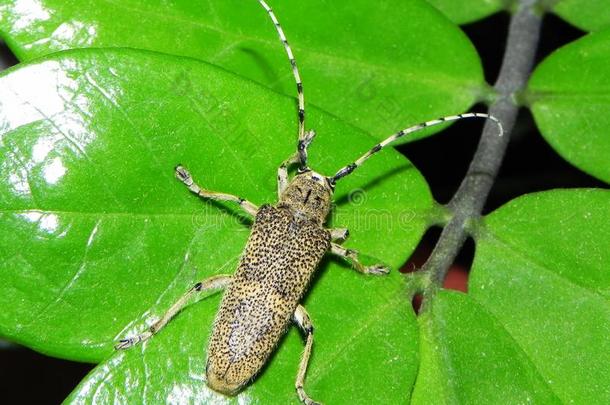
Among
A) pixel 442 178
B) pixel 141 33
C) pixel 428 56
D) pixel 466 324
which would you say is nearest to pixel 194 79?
pixel 141 33

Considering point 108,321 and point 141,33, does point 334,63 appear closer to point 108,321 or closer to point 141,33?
point 141,33

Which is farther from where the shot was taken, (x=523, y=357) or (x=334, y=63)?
(x=334, y=63)

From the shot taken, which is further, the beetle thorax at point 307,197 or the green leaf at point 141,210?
the beetle thorax at point 307,197

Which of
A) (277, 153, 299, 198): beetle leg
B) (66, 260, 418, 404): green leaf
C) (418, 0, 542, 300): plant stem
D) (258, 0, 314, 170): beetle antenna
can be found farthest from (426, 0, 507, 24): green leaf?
(66, 260, 418, 404): green leaf

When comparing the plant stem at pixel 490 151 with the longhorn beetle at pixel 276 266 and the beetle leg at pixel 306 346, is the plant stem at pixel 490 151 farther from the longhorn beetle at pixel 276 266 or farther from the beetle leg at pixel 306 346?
the beetle leg at pixel 306 346

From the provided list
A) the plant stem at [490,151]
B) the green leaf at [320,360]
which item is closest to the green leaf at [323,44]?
the plant stem at [490,151]

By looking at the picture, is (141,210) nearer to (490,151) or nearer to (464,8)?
(490,151)

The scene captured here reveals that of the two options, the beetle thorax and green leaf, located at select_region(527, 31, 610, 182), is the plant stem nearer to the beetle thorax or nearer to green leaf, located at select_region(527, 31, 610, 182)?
green leaf, located at select_region(527, 31, 610, 182)

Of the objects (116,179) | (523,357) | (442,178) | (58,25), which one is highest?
(58,25)
